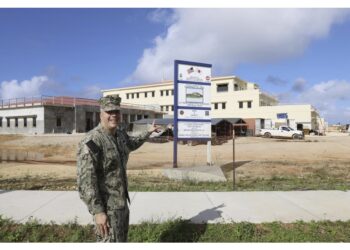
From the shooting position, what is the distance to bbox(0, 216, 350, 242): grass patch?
5.27 meters

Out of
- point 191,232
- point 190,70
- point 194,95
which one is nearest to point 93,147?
point 191,232

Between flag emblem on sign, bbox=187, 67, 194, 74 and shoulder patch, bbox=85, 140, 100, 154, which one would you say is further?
flag emblem on sign, bbox=187, 67, 194, 74

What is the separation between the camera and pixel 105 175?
3.58m

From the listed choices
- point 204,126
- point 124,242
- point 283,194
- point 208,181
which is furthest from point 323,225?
point 204,126

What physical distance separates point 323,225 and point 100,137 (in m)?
4.11

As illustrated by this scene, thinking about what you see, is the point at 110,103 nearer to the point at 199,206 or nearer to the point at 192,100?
the point at 199,206

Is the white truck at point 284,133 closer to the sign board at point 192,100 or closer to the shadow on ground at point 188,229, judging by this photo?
the sign board at point 192,100

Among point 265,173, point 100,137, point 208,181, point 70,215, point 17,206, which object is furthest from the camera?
point 265,173

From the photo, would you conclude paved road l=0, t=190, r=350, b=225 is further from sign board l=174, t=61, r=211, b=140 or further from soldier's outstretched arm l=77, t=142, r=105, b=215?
sign board l=174, t=61, r=211, b=140

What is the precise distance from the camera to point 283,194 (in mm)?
8398

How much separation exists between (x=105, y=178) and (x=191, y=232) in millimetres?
2420

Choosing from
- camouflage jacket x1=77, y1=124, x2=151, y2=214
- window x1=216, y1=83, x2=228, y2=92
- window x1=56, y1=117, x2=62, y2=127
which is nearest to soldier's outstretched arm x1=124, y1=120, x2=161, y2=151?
camouflage jacket x1=77, y1=124, x2=151, y2=214

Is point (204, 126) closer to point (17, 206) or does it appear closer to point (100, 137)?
point (17, 206)

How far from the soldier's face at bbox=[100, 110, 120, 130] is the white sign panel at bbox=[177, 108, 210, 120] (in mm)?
9367
